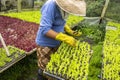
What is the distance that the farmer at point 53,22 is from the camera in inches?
117

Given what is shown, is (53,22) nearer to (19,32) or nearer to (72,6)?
(72,6)

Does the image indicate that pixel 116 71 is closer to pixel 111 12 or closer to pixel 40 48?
pixel 40 48

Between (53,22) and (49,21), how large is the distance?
8.2 inches

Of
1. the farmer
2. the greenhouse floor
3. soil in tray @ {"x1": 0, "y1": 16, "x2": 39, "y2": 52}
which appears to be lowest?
the greenhouse floor

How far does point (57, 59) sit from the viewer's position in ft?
10.0

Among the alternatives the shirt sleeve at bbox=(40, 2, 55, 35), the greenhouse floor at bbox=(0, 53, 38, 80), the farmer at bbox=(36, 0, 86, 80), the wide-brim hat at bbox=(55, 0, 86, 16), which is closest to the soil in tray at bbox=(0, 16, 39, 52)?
the greenhouse floor at bbox=(0, 53, 38, 80)

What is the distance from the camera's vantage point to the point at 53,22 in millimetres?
3232

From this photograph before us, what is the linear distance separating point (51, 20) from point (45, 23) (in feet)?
0.37

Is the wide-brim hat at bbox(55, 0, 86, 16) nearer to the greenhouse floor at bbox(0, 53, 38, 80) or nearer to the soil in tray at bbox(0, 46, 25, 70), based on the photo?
the soil in tray at bbox(0, 46, 25, 70)

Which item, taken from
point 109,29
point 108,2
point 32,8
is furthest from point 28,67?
point 108,2

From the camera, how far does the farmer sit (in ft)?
9.75

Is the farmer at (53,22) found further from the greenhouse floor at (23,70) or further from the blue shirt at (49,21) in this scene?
the greenhouse floor at (23,70)

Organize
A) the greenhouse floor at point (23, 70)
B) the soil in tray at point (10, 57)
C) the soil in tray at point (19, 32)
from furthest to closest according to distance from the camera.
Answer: the soil in tray at point (19, 32), the greenhouse floor at point (23, 70), the soil in tray at point (10, 57)

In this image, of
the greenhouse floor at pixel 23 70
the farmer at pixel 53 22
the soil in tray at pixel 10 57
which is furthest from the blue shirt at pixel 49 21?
the greenhouse floor at pixel 23 70
